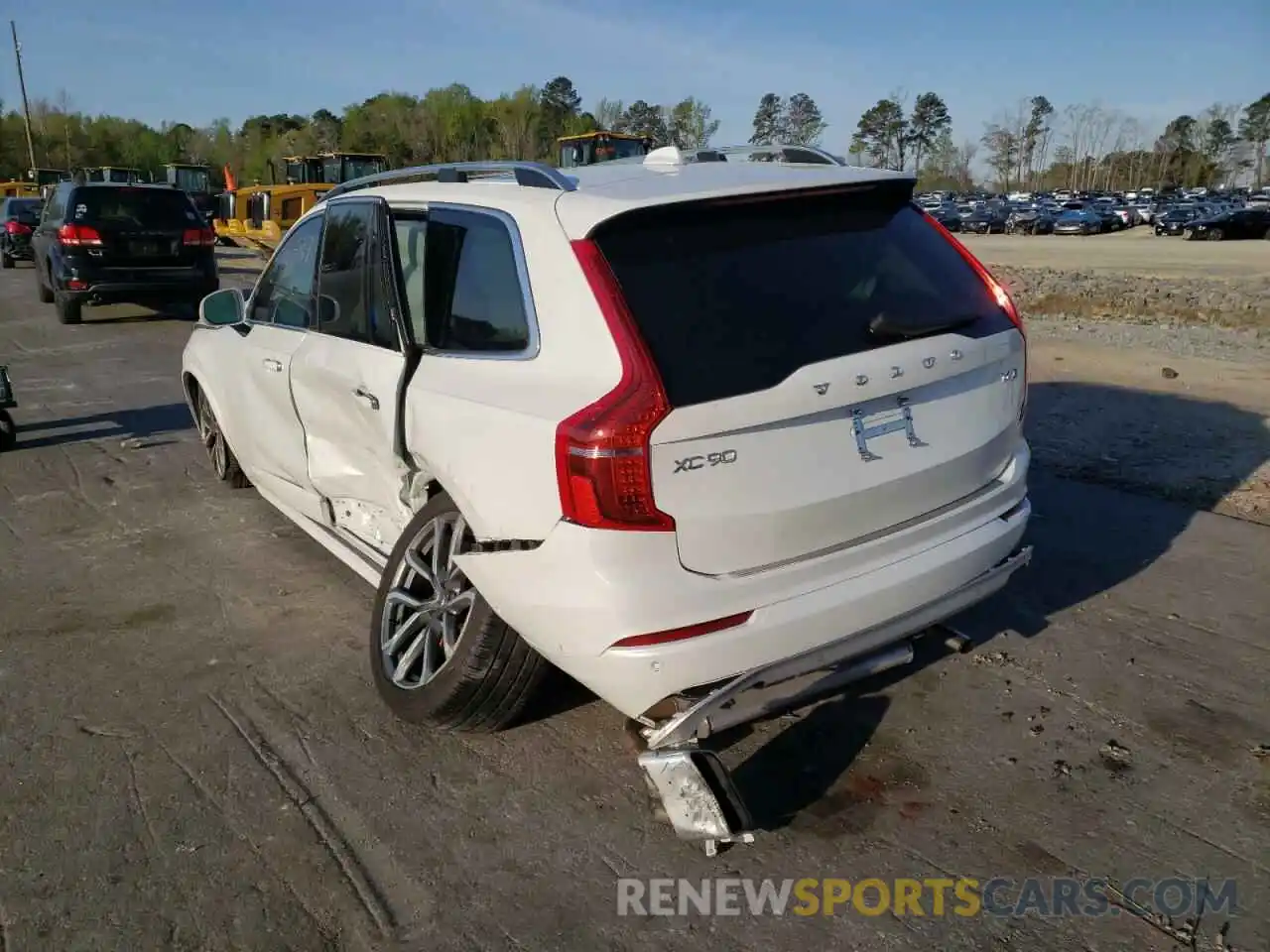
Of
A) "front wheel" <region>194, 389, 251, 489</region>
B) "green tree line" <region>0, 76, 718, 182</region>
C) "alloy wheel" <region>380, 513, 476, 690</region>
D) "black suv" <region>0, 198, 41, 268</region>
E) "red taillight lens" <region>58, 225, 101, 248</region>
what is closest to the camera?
"alloy wheel" <region>380, 513, 476, 690</region>

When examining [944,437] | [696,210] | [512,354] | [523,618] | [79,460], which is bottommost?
[79,460]

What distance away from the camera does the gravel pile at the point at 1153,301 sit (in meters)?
14.7

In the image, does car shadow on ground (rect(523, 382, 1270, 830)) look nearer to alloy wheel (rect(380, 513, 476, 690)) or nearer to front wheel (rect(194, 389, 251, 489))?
alloy wheel (rect(380, 513, 476, 690))

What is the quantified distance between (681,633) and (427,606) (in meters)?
1.19

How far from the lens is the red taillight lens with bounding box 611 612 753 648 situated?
276 cm

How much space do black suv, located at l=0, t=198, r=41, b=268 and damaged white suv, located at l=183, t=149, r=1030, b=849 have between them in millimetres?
27154

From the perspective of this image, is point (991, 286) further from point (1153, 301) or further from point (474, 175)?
point (1153, 301)

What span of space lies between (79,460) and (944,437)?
6501 mm

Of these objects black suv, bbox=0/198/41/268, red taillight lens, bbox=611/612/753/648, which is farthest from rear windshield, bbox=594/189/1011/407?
black suv, bbox=0/198/41/268

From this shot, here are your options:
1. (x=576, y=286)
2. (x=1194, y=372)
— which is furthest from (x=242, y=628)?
(x=1194, y=372)

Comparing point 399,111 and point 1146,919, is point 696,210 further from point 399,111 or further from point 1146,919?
point 399,111

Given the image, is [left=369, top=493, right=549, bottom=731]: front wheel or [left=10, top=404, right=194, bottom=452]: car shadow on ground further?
[left=10, top=404, right=194, bottom=452]: car shadow on ground

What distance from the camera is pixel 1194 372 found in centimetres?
966

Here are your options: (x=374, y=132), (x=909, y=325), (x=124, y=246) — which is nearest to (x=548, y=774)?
(x=909, y=325)
